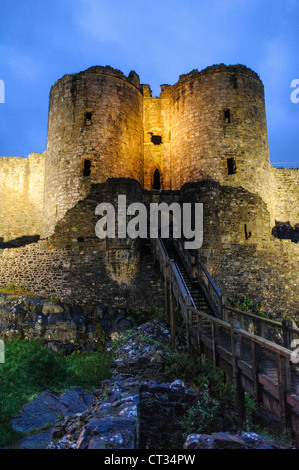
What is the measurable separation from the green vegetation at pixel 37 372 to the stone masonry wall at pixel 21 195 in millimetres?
10084

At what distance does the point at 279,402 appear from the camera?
5.45 meters

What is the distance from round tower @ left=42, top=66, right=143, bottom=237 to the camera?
16411 mm

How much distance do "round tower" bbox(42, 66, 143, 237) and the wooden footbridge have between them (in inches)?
202

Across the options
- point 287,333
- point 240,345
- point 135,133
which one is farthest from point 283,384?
point 135,133

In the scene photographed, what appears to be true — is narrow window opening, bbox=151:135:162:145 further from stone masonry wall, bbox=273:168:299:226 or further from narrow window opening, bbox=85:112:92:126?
stone masonry wall, bbox=273:168:299:226

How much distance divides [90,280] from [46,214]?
15.1 feet

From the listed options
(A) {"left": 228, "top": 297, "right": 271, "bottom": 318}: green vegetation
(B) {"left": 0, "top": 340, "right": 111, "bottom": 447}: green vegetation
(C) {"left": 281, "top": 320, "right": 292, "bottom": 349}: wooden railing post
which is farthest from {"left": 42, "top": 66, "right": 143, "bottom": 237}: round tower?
(C) {"left": 281, "top": 320, "right": 292, "bottom": 349}: wooden railing post

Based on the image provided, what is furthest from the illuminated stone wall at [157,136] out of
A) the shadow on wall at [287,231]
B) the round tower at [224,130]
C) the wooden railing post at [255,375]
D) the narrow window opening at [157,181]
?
the wooden railing post at [255,375]

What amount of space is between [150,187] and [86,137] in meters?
5.33

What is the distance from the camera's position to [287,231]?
1923 cm

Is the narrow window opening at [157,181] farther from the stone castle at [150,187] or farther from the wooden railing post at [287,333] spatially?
the wooden railing post at [287,333]
